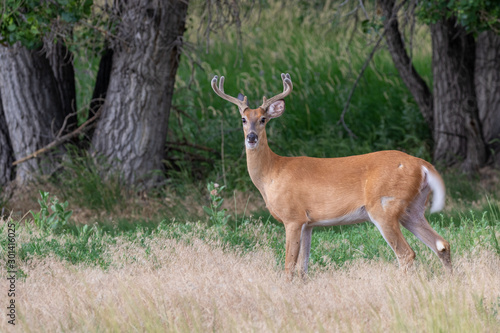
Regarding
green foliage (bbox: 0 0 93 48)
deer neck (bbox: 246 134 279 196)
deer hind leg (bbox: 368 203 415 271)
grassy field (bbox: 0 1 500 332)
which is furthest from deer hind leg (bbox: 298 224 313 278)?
green foliage (bbox: 0 0 93 48)

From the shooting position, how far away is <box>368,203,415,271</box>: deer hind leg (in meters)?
4.79

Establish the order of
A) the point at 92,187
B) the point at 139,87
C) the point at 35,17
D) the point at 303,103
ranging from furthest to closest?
the point at 303,103 → the point at 139,87 → the point at 92,187 → the point at 35,17

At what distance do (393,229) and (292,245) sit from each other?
70cm

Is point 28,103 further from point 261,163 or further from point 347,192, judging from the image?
point 347,192

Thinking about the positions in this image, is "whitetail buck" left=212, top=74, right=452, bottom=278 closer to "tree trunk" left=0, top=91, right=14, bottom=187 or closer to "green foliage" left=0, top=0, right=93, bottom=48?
"green foliage" left=0, top=0, right=93, bottom=48

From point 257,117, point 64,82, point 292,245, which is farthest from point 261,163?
point 64,82

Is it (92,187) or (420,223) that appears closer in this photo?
(420,223)

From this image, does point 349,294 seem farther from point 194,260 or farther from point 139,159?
point 139,159

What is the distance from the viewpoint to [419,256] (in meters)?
5.17

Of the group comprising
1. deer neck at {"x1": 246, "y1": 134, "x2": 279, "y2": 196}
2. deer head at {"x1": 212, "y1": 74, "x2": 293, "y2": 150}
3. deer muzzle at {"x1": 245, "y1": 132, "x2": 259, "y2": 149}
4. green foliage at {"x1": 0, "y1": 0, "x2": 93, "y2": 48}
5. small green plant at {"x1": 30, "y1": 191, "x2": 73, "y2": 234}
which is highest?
green foliage at {"x1": 0, "y1": 0, "x2": 93, "y2": 48}

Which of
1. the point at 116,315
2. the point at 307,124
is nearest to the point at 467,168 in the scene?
the point at 307,124

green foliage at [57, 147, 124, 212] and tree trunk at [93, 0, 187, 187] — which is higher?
tree trunk at [93, 0, 187, 187]

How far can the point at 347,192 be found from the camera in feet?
16.2

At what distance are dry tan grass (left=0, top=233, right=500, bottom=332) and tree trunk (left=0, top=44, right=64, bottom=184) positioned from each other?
401 centimetres
